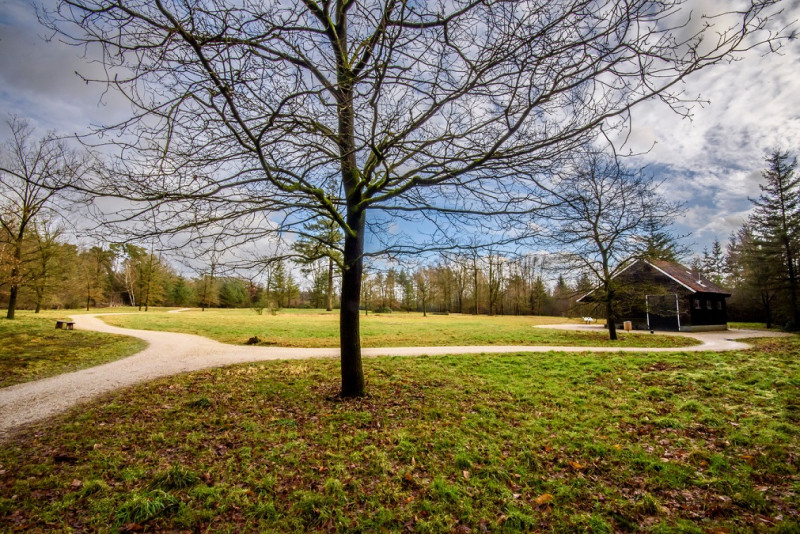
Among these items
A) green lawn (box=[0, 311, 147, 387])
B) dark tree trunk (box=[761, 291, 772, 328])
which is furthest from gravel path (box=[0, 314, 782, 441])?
dark tree trunk (box=[761, 291, 772, 328])

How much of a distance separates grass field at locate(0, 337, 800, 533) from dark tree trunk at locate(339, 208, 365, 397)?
0.42 metres

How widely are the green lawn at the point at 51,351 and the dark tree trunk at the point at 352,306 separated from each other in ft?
25.6

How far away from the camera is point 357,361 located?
20.2ft

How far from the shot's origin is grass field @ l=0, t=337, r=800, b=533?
3.03 meters

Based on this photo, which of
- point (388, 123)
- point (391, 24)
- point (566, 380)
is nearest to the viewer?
point (391, 24)

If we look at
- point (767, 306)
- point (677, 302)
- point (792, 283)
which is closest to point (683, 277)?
point (677, 302)

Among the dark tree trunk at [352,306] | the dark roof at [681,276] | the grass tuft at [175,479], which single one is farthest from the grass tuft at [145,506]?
the dark roof at [681,276]

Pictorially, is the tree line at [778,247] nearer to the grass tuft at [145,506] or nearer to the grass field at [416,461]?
the grass field at [416,461]

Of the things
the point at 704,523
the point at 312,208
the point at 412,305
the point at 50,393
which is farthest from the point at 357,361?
the point at 412,305

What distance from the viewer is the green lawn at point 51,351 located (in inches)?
323

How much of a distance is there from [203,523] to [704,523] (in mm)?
4649

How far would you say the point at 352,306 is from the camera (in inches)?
237

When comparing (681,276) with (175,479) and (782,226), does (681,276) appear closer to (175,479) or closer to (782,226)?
(782,226)

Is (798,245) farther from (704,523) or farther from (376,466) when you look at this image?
(376,466)
